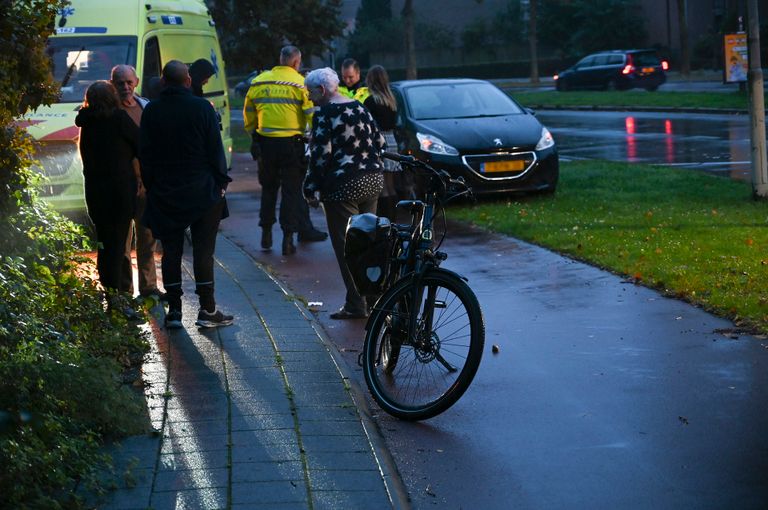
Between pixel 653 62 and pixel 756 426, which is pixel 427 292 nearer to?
pixel 756 426

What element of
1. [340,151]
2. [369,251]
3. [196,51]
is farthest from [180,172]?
[196,51]

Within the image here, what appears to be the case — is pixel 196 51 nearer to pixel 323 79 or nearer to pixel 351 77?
pixel 351 77

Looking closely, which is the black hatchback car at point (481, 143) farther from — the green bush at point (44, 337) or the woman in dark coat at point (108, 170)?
the green bush at point (44, 337)

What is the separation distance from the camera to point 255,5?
30.2 m

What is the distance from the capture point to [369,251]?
22.1 feet

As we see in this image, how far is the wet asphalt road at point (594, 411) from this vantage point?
5.08 meters

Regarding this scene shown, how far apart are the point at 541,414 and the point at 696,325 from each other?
225 cm

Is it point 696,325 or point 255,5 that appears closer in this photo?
point 696,325

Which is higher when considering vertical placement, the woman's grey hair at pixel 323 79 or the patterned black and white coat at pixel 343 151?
the woman's grey hair at pixel 323 79

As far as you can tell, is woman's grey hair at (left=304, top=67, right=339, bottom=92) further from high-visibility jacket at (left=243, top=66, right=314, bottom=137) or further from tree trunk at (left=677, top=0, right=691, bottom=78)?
tree trunk at (left=677, top=0, right=691, bottom=78)

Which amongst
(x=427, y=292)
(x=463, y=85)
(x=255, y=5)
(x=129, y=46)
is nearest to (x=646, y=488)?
A: (x=427, y=292)

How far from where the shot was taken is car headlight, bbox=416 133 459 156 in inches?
590

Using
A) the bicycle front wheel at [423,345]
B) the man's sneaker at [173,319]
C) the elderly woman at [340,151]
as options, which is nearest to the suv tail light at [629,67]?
the elderly woman at [340,151]

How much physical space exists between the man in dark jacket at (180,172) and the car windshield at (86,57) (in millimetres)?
6495
